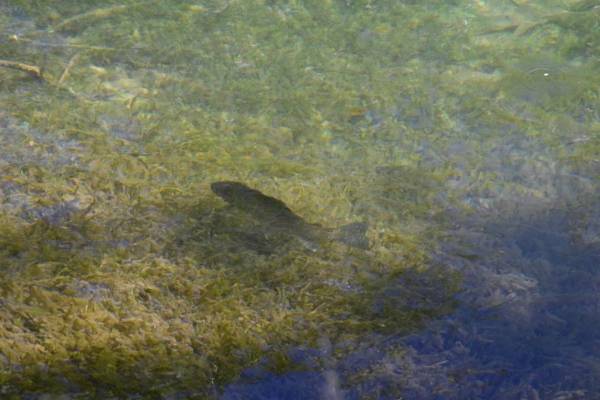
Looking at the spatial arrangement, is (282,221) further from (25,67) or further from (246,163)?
(25,67)

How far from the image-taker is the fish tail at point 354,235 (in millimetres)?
3812

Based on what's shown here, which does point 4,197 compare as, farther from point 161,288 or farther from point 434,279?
point 434,279

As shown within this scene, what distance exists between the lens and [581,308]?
3.53 m

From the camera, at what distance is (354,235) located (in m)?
3.87

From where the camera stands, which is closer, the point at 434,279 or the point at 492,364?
the point at 492,364

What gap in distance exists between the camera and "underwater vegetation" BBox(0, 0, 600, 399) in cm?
→ 306

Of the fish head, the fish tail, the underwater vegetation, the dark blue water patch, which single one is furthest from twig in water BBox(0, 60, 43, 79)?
the dark blue water patch

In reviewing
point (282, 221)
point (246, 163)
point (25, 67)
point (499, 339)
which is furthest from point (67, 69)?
point (499, 339)

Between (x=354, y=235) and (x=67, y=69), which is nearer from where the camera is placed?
(x=354, y=235)

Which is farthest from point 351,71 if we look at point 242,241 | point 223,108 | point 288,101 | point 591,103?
point 242,241

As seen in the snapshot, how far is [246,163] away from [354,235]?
0.99 meters

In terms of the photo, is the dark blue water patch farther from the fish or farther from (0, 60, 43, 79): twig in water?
(0, 60, 43, 79): twig in water

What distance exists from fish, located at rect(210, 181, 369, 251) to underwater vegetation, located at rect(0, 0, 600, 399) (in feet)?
0.13

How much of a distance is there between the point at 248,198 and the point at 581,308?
80.9 inches
